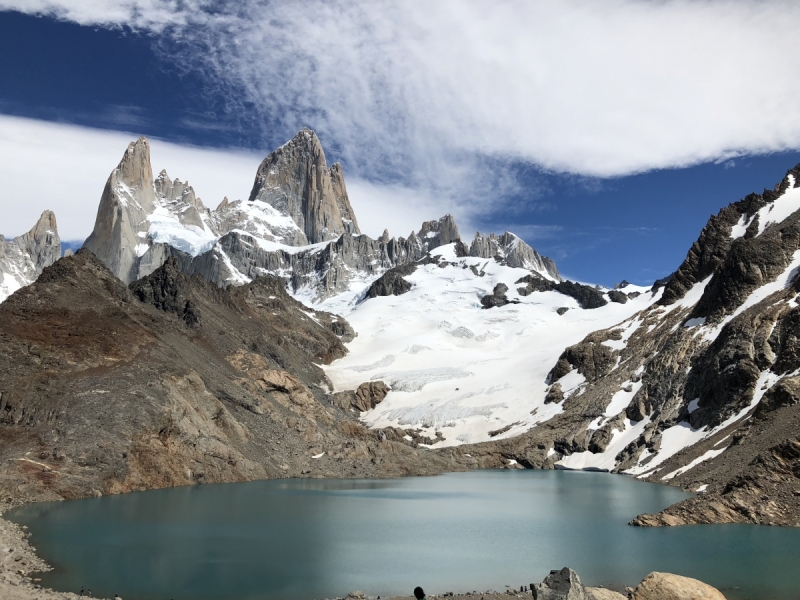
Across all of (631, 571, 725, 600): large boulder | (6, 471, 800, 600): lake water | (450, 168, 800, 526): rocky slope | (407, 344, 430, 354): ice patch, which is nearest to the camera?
(631, 571, 725, 600): large boulder

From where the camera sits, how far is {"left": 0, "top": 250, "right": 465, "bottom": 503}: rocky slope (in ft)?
177

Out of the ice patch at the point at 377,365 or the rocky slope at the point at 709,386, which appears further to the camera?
the ice patch at the point at 377,365

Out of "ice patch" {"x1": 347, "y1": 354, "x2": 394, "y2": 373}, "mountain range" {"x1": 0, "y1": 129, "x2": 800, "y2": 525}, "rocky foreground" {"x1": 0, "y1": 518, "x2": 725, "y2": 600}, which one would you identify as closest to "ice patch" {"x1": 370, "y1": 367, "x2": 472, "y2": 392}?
"mountain range" {"x1": 0, "y1": 129, "x2": 800, "y2": 525}

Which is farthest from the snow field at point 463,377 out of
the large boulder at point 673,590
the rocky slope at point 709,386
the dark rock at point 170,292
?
the large boulder at point 673,590

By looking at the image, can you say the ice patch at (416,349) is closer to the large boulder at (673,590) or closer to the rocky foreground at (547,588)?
the rocky foreground at (547,588)

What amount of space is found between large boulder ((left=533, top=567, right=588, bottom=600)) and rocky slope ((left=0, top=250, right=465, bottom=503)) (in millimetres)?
40001

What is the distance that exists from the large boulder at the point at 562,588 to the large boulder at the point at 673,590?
2230 mm

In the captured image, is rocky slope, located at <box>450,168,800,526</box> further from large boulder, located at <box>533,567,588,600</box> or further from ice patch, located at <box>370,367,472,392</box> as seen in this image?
ice patch, located at <box>370,367,472,392</box>

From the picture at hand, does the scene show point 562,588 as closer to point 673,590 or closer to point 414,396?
point 673,590

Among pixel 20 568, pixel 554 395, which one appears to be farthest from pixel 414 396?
pixel 20 568

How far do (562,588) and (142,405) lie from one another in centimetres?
4923

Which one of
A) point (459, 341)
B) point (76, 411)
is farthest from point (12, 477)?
point (459, 341)

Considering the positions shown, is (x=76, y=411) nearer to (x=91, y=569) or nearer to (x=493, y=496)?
(x=91, y=569)

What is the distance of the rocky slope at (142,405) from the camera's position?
53.8 m
